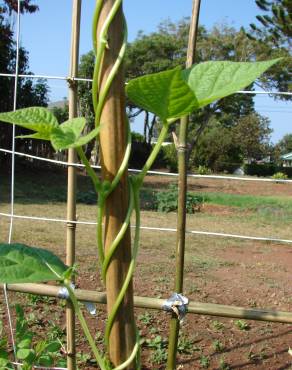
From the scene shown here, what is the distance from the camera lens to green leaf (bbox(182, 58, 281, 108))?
0.38 meters

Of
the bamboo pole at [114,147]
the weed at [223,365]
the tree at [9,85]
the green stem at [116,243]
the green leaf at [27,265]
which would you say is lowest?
the weed at [223,365]

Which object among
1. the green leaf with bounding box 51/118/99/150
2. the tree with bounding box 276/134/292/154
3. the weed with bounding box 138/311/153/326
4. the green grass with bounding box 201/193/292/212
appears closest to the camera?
the green leaf with bounding box 51/118/99/150

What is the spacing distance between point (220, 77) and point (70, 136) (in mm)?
125

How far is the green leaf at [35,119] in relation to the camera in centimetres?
38

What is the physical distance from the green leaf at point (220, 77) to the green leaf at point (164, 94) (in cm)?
2

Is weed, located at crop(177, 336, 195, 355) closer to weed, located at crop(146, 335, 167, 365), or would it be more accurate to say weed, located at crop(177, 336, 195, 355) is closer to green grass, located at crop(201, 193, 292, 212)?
weed, located at crop(146, 335, 167, 365)

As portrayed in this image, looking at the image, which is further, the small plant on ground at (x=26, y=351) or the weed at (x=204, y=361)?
the weed at (x=204, y=361)

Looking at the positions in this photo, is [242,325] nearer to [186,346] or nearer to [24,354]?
[186,346]

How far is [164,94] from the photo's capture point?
14.7 inches

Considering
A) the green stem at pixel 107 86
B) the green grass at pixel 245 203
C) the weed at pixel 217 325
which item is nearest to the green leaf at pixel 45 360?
the green stem at pixel 107 86

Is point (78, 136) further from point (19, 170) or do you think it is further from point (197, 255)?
point (19, 170)

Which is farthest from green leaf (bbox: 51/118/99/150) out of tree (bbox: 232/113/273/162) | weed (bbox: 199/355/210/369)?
tree (bbox: 232/113/273/162)

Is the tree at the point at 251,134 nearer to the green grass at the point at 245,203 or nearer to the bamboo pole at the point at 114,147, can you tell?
the green grass at the point at 245,203

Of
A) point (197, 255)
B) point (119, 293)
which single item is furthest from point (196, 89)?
point (197, 255)
